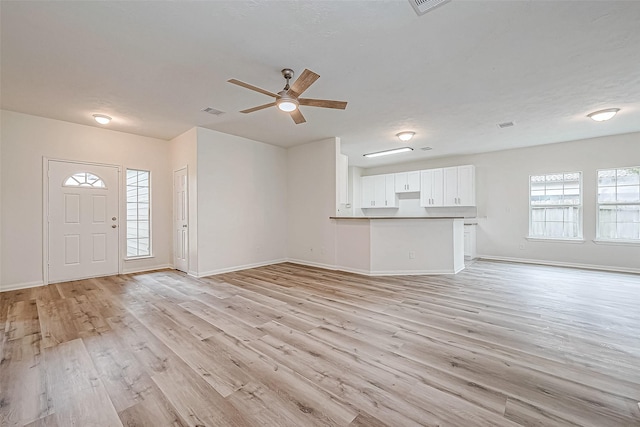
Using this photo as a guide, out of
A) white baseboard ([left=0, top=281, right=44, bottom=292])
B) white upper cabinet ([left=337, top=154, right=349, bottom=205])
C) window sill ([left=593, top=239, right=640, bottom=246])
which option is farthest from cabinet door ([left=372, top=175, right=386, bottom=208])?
white baseboard ([left=0, top=281, right=44, bottom=292])

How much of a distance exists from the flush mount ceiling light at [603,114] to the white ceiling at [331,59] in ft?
0.46

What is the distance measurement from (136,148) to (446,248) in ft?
21.0

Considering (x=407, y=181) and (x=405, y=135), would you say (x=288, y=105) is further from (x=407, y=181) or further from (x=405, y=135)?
(x=407, y=181)

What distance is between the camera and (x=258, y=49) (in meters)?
2.57

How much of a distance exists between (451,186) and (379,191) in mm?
2092

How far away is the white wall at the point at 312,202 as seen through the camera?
568 centimetres

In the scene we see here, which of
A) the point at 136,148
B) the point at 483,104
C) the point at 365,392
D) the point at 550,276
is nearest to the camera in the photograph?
the point at 365,392

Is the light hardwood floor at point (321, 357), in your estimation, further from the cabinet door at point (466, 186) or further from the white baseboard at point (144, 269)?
the cabinet door at point (466, 186)

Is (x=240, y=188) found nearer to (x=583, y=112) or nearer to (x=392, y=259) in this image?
(x=392, y=259)

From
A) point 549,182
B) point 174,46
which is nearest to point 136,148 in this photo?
point 174,46

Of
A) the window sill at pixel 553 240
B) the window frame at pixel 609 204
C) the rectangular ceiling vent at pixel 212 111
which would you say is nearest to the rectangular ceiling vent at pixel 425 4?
the rectangular ceiling vent at pixel 212 111

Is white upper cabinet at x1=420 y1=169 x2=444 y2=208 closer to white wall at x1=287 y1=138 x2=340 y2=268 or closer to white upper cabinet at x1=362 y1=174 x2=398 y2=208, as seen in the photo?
white upper cabinet at x1=362 y1=174 x2=398 y2=208

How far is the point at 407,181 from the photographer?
788cm

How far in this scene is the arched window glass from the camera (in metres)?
4.72
